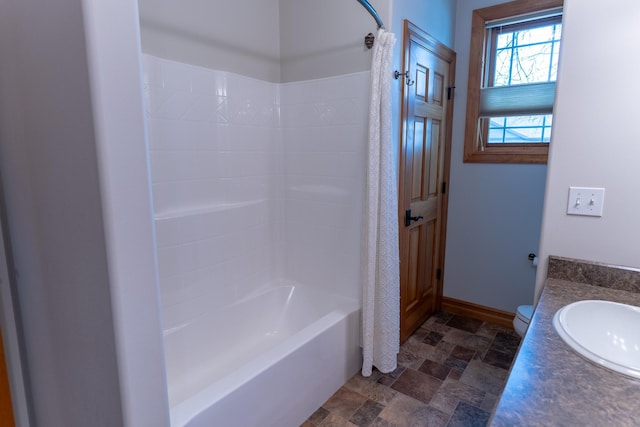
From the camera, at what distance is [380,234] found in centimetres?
199

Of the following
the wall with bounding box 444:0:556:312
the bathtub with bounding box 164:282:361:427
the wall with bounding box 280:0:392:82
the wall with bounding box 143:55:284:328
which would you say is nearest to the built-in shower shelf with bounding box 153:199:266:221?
the wall with bounding box 143:55:284:328

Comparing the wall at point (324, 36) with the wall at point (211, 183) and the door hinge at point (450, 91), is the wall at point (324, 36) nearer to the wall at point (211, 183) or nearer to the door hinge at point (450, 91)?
the wall at point (211, 183)

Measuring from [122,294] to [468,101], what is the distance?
2.69 metres

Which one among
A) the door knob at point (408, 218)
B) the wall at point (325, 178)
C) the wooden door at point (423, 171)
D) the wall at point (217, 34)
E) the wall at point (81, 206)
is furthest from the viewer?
the door knob at point (408, 218)

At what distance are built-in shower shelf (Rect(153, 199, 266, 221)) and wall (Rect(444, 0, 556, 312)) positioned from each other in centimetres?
167

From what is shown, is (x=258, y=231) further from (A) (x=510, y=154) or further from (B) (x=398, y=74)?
(A) (x=510, y=154)

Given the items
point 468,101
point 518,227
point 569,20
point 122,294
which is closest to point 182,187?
point 122,294

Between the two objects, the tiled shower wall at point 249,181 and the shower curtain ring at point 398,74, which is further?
the shower curtain ring at point 398,74

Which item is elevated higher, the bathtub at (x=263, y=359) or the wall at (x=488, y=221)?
the wall at (x=488, y=221)

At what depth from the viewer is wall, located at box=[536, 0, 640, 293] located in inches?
50.8

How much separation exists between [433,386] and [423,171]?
1.40 metres

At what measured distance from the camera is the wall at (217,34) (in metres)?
1.78

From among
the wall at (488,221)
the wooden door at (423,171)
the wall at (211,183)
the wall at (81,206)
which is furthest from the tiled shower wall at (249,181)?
the wall at (488,221)

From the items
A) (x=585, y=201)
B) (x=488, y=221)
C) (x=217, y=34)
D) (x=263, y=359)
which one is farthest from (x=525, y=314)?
(x=217, y=34)
